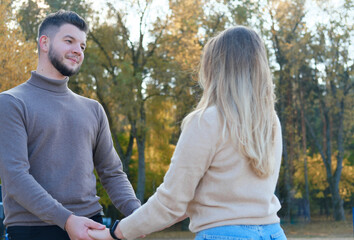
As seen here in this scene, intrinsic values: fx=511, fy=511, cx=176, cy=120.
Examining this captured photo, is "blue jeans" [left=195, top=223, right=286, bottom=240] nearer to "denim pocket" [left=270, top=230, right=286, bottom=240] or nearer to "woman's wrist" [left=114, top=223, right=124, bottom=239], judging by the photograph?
"denim pocket" [left=270, top=230, right=286, bottom=240]

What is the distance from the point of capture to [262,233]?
246 centimetres

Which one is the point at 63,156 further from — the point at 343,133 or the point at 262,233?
the point at 343,133

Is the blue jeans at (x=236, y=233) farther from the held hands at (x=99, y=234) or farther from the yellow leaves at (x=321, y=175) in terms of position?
the yellow leaves at (x=321, y=175)

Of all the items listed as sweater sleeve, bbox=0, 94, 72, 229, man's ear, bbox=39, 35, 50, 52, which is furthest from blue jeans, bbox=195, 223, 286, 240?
man's ear, bbox=39, 35, 50, 52

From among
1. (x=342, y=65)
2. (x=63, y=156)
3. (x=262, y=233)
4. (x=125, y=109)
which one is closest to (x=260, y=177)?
(x=262, y=233)

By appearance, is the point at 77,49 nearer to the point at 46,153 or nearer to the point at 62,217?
the point at 46,153

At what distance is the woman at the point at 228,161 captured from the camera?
7.96 feet

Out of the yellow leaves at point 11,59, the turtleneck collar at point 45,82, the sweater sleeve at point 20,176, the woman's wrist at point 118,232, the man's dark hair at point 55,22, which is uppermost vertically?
the yellow leaves at point 11,59

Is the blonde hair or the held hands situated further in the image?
the held hands

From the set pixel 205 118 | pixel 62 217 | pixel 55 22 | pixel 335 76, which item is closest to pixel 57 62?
pixel 55 22

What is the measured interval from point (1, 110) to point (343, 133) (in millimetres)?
36734

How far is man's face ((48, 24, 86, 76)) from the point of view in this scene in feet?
10.9

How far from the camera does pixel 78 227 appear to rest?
9.68 feet

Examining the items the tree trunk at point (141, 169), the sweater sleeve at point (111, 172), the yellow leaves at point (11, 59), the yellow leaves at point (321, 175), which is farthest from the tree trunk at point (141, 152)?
the sweater sleeve at point (111, 172)
